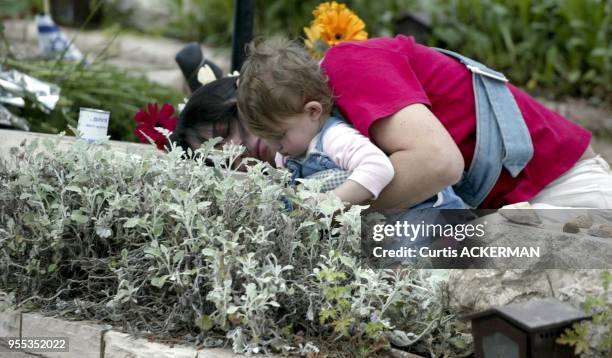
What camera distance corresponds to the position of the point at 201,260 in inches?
100

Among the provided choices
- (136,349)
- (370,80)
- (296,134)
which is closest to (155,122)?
(296,134)

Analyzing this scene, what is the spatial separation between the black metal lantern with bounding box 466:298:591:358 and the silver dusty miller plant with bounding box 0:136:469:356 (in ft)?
0.78

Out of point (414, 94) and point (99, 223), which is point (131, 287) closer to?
point (99, 223)

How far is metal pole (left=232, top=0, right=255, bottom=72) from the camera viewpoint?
14.0ft

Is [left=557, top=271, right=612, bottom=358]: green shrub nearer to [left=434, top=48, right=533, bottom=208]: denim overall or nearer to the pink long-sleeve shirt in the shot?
the pink long-sleeve shirt

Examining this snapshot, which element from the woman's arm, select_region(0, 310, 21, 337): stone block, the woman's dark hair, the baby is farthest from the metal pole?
select_region(0, 310, 21, 337): stone block

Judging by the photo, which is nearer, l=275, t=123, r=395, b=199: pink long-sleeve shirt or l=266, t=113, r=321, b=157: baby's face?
l=275, t=123, r=395, b=199: pink long-sleeve shirt

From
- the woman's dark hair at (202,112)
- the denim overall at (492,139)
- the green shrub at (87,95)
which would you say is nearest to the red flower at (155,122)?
the woman's dark hair at (202,112)

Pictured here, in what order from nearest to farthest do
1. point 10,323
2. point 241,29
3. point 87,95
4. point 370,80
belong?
point 10,323
point 370,80
point 241,29
point 87,95

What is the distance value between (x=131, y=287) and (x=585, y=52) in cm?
499

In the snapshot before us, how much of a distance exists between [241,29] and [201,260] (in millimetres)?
1974

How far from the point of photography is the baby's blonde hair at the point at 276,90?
2.90 metres

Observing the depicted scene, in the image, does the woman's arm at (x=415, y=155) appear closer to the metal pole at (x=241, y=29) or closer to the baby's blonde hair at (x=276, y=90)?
the baby's blonde hair at (x=276, y=90)

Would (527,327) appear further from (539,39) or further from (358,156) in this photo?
(539,39)
